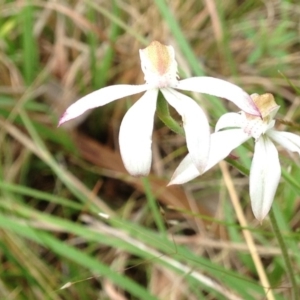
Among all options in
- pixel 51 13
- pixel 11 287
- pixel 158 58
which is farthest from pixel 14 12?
pixel 158 58

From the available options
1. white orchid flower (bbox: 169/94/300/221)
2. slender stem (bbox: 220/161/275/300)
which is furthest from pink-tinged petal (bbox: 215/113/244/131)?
slender stem (bbox: 220/161/275/300)

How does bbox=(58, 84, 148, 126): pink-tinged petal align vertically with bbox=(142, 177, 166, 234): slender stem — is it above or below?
above

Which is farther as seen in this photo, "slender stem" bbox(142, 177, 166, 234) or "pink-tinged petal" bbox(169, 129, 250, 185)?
"slender stem" bbox(142, 177, 166, 234)

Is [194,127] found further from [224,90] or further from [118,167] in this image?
[118,167]

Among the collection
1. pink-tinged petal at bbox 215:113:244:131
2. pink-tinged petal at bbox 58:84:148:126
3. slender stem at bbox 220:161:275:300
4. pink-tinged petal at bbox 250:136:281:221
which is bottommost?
slender stem at bbox 220:161:275:300

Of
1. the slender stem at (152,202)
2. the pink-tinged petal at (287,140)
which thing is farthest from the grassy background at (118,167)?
the pink-tinged petal at (287,140)

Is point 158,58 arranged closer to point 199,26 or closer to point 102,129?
point 102,129

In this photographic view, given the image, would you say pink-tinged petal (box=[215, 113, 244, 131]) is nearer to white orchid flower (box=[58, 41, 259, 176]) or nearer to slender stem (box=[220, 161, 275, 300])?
white orchid flower (box=[58, 41, 259, 176])
